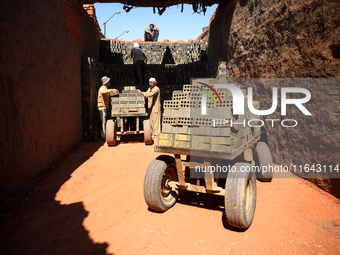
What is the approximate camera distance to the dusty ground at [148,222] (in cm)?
284

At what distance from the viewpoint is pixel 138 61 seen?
9.88m

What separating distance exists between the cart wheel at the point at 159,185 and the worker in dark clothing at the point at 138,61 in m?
7.04

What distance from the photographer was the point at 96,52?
10.5 metres

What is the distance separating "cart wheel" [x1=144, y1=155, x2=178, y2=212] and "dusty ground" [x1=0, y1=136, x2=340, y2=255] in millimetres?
177

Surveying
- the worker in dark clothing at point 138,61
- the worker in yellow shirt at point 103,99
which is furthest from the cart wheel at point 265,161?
the worker in dark clothing at point 138,61

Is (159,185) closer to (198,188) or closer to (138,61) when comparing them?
(198,188)

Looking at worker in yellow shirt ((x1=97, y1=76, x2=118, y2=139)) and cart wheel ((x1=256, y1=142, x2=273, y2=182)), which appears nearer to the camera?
cart wheel ((x1=256, y1=142, x2=273, y2=182))

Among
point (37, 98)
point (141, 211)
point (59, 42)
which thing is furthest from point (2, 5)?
point (141, 211)

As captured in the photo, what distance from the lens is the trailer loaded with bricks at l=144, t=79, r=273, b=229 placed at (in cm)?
296

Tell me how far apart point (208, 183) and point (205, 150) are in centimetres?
50

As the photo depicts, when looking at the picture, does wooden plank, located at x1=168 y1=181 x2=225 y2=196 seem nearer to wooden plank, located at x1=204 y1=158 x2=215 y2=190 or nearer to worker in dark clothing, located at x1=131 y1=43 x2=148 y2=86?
wooden plank, located at x1=204 y1=158 x2=215 y2=190

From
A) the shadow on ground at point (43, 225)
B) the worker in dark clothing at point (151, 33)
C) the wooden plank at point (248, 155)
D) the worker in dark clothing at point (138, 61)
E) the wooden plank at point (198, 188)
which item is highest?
the worker in dark clothing at point (151, 33)

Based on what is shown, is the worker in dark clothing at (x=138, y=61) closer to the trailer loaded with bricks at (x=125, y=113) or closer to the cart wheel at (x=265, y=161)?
the trailer loaded with bricks at (x=125, y=113)

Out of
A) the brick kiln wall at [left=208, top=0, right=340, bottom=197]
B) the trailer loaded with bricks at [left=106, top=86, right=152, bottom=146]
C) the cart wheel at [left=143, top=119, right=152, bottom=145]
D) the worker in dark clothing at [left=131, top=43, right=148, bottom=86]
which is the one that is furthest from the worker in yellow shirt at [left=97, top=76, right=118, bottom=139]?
the brick kiln wall at [left=208, top=0, right=340, bottom=197]
